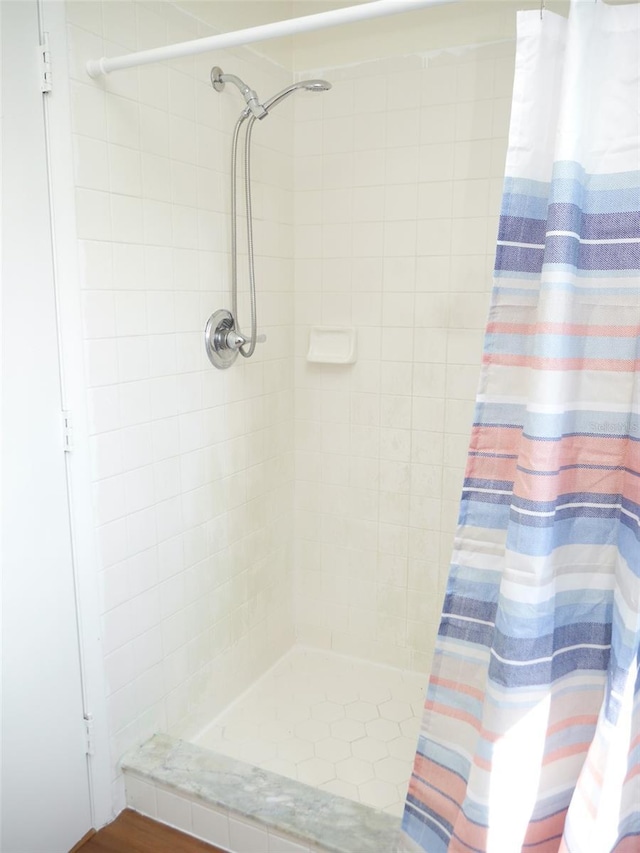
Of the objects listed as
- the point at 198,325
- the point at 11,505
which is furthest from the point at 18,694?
the point at 198,325

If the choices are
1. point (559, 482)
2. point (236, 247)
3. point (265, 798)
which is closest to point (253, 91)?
point (236, 247)

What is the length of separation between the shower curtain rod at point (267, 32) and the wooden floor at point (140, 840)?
1.97 m

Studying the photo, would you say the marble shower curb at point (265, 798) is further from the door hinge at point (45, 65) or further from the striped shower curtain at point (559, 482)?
the door hinge at point (45, 65)

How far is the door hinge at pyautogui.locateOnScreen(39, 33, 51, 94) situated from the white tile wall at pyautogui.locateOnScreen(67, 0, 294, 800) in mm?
60

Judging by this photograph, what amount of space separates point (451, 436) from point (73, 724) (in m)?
1.49

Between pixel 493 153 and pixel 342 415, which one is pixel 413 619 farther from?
pixel 493 153

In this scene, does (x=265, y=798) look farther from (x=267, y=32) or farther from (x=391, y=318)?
(x=267, y=32)

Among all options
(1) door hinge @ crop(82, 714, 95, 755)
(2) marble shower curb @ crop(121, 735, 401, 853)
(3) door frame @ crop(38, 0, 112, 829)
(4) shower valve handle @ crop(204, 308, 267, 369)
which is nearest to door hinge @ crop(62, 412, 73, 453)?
(3) door frame @ crop(38, 0, 112, 829)

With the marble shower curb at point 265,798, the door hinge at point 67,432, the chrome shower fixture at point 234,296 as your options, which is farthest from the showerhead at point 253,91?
the marble shower curb at point 265,798

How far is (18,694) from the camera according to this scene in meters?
1.56

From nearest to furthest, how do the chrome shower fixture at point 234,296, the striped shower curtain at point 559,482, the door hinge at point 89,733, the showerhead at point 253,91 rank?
the striped shower curtain at point 559,482 < the door hinge at point 89,733 < the showerhead at point 253,91 < the chrome shower fixture at point 234,296

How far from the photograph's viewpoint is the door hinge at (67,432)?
1.62 metres

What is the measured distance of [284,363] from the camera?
2.52 meters

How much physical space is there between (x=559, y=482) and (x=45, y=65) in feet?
4.73
